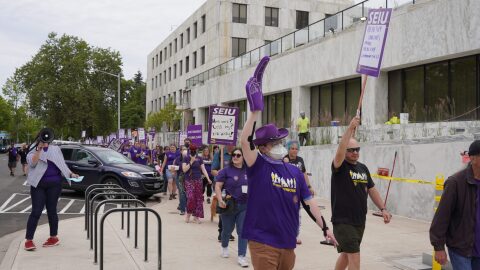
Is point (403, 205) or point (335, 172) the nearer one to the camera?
point (335, 172)

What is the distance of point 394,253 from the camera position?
8.61 meters

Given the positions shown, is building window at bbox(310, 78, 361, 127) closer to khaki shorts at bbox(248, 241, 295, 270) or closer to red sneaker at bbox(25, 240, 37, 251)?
red sneaker at bbox(25, 240, 37, 251)

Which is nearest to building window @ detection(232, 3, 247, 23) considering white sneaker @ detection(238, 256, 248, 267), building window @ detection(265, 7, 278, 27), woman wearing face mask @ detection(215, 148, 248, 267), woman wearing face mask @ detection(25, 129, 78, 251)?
building window @ detection(265, 7, 278, 27)

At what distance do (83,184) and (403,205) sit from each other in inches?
379

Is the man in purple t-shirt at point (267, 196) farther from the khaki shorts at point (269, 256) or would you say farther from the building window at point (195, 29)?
the building window at point (195, 29)

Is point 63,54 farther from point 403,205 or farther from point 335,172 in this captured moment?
point 335,172

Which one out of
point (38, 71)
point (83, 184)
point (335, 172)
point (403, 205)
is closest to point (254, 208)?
point (335, 172)

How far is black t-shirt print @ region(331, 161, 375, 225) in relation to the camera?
5.52m

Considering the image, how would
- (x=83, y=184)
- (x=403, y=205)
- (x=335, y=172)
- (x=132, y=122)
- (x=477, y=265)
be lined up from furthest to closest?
(x=132, y=122) < (x=83, y=184) < (x=403, y=205) < (x=335, y=172) < (x=477, y=265)

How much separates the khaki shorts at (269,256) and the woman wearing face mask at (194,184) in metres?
→ 7.16

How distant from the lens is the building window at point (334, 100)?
23.2m

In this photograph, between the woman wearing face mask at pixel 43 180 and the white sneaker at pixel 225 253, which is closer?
the white sneaker at pixel 225 253

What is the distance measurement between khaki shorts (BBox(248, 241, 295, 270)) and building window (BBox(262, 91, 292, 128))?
23840mm

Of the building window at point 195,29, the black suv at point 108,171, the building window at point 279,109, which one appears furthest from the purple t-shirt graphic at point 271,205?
the building window at point 195,29
